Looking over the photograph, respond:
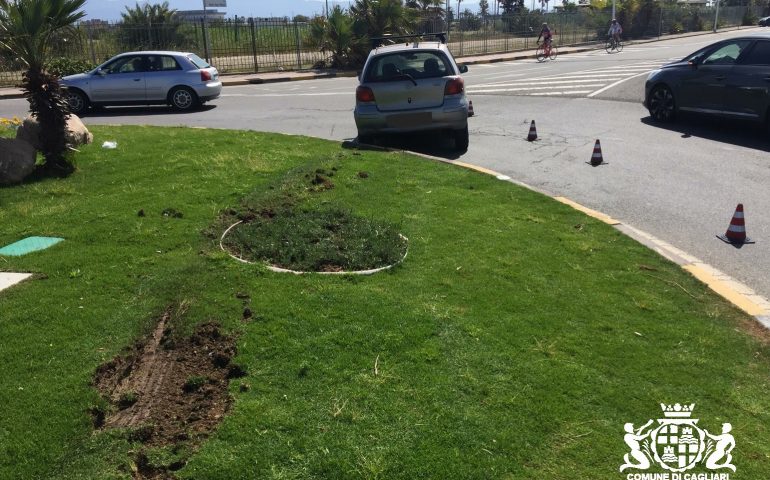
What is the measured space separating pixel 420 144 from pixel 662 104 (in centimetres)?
553

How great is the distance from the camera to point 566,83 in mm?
20688

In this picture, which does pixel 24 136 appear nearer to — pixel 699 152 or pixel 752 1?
pixel 699 152

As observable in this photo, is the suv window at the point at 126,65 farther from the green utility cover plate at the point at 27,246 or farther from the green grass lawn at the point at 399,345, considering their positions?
the green utility cover plate at the point at 27,246

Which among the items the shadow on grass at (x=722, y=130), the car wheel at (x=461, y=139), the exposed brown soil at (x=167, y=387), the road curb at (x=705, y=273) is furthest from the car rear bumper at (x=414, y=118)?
the exposed brown soil at (x=167, y=387)

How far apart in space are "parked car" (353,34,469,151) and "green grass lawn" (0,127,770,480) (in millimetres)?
3726

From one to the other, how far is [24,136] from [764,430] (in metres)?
9.38

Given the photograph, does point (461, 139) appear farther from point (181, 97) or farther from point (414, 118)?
point (181, 97)

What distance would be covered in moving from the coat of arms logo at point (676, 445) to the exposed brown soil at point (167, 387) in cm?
210

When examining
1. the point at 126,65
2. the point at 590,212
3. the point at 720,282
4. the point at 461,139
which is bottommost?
the point at 720,282

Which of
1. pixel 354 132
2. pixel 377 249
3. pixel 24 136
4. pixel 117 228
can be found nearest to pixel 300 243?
pixel 377 249

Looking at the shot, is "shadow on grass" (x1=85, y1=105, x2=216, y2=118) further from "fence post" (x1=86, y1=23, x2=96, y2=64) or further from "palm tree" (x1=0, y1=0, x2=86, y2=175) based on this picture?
"fence post" (x1=86, y1=23, x2=96, y2=64)

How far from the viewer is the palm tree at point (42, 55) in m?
8.02

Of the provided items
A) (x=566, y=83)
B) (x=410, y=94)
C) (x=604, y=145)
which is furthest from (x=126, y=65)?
(x=566, y=83)

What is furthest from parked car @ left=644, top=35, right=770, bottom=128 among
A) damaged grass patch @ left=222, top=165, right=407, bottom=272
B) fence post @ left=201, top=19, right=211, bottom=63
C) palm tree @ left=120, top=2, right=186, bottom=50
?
palm tree @ left=120, top=2, right=186, bottom=50
